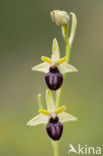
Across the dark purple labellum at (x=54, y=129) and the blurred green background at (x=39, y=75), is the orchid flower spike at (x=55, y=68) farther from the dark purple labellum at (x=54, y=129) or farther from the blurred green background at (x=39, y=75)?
the blurred green background at (x=39, y=75)

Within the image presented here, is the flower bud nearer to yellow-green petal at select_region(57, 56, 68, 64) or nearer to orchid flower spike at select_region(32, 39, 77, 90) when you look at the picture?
orchid flower spike at select_region(32, 39, 77, 90)

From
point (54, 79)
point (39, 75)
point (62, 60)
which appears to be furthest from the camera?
point (39, 75)

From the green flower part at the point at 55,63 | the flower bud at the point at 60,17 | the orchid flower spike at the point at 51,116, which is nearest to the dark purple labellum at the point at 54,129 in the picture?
the orchid flower spike at the point at 51,116

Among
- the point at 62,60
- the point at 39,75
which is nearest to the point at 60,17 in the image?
the point at 62,60

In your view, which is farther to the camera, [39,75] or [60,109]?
[39,75]

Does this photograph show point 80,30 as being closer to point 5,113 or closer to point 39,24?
point 39,24

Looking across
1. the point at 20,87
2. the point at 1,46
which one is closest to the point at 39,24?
the point at 1,46

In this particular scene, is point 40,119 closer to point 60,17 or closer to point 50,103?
point 50,103
